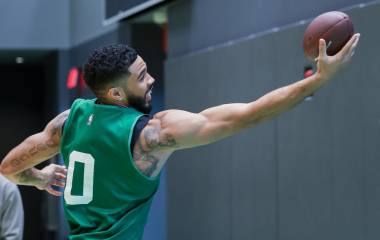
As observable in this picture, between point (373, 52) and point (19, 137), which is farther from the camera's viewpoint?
point (19, 137)

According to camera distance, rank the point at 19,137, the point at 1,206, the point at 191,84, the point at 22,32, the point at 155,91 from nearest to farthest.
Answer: the point at 1,206
the point at 191,84
the point at 155,91
the point at 22,32
the point at 19,137

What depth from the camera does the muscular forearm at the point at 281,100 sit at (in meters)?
3.15

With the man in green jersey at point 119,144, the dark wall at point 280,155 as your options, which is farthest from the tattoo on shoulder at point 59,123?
the dark wall at point 280,155

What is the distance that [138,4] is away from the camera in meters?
9.02

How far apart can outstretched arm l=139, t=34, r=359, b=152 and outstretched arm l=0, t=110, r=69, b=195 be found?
664mm

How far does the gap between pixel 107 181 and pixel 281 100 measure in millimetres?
866

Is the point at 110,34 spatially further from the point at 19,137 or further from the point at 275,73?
the point at 19,137

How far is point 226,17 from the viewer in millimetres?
7340

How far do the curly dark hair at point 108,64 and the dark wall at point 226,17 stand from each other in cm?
242

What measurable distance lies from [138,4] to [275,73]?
3.13 m

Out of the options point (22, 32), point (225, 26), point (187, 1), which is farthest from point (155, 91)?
point (22, 32)

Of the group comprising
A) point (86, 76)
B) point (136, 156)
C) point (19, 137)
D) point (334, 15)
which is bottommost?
point (19, 137)

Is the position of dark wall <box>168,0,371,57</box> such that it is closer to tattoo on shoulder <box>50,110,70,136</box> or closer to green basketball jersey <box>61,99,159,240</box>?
tattoo on shoulder <box>50,110,70,136</box>

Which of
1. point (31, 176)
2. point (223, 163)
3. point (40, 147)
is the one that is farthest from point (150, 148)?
point (223, 163)
